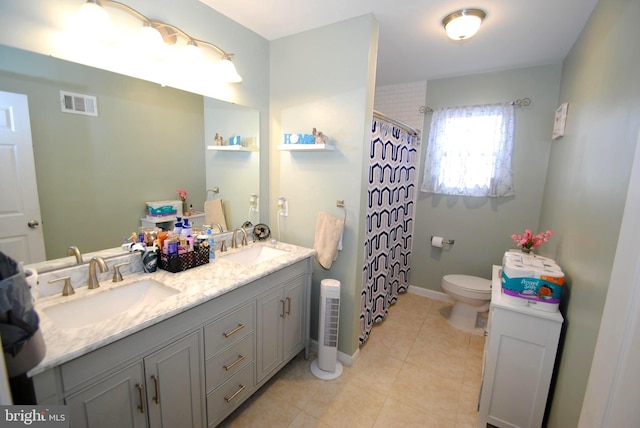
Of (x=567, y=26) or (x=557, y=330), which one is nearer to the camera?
(x=557, y=330)

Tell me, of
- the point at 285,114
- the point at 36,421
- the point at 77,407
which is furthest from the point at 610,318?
the point at 285,114

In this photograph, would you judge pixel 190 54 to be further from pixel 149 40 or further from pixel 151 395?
pixel 151 395

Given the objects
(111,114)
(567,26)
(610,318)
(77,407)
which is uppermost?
(567,26)

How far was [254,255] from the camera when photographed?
7.18ft

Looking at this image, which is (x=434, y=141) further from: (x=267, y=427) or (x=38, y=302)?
(x=38, y=302)

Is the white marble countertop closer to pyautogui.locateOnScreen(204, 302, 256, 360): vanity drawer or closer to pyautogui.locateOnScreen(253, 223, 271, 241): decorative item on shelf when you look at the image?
pyautogui.locateOnScreen(204, 302, 256, 360): vanity drawer

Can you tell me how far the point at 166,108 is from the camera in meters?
1.69

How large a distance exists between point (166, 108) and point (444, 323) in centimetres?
310

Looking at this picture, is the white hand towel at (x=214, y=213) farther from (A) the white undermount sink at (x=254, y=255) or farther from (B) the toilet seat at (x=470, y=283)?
(B) the toilet seat at (x=470, y=283)

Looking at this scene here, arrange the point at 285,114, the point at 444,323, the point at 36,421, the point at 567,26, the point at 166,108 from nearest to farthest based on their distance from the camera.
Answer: the point at 36,421 → the point at 166,108 → the point at 567,26 → the point at 285,114 → the point at 444,323

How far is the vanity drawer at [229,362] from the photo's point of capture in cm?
143

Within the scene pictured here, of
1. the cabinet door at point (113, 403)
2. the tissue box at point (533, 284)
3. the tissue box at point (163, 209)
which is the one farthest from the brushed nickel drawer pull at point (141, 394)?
the tissue box at point (533, 284)

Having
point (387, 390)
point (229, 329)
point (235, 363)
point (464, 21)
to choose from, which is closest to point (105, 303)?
point (229, 329)

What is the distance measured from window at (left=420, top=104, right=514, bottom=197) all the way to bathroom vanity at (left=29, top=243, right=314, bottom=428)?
6.65 ft
